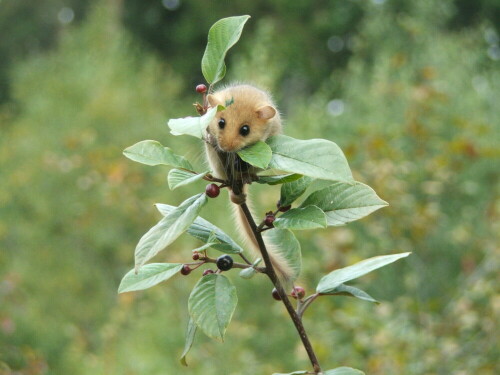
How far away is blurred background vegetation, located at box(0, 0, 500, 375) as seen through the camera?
368 centimetres

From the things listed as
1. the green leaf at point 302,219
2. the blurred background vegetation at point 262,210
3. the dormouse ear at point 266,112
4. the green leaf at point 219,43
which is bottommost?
the green leaf at point 302,219

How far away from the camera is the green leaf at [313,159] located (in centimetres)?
71

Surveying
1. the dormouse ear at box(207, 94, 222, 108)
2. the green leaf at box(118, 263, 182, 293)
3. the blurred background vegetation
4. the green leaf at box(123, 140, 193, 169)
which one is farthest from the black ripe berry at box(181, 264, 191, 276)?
the blurred background vegetation

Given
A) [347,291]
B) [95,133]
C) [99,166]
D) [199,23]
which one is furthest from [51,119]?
→ [347,291]

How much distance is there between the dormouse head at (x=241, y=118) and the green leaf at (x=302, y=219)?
0.15 metres

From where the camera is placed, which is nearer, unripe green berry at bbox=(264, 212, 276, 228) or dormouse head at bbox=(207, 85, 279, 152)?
unripe green berry at bbox=(264, 212, 276, 228)

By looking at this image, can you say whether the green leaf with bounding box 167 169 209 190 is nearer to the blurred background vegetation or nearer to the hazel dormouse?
the hazel dormouse

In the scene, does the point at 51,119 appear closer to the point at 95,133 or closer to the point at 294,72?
the point at 95,133

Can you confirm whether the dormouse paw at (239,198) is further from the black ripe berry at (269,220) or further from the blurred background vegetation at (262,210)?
the blurred background vegetation at (262,210)

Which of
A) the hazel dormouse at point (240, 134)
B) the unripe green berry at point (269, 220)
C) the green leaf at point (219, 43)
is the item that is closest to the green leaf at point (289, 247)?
the hazel dormouse at point (240, 134)

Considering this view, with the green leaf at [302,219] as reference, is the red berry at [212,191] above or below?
above

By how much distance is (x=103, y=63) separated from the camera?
8836 mm

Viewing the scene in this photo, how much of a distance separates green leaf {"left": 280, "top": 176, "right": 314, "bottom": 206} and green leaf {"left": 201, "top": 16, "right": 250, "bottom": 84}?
146 mm

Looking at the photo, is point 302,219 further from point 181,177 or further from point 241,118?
point 241,118
